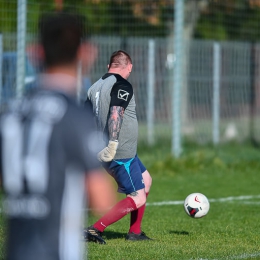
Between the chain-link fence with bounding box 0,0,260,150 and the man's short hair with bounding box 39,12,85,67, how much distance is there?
11194 mm

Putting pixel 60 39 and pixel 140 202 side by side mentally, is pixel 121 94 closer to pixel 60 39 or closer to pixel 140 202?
pixel 140 202

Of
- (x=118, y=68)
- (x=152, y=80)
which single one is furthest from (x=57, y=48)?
(x=152, y=80)

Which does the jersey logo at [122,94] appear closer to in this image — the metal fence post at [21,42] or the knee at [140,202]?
the knee at [140,202]

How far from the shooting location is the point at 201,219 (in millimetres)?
9781

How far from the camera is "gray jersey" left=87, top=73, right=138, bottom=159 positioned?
7680 mm

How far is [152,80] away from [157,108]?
0.62m

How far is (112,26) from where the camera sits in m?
17.6

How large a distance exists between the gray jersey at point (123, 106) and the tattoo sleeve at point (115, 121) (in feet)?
0.24

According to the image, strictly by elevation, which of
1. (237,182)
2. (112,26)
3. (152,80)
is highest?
(112,26)

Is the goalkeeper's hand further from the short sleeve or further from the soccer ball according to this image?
the soccer ball

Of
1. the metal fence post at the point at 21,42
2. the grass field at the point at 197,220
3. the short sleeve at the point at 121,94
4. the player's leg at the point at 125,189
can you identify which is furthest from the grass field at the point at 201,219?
the metal fence post at the point at 21,42

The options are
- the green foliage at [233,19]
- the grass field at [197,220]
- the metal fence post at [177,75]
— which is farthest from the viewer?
the green foliage at [233,19]

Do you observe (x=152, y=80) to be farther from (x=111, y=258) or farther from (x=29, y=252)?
(x=29, y=252)

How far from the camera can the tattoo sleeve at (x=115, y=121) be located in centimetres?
759
